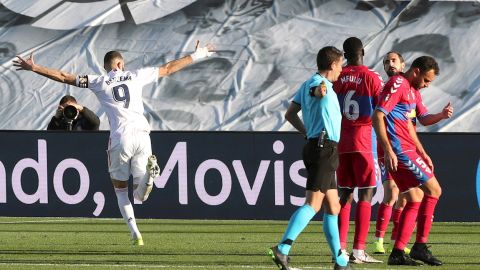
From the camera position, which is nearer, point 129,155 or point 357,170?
point 357,170

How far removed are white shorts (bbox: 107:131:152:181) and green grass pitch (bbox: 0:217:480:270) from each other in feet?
2.53

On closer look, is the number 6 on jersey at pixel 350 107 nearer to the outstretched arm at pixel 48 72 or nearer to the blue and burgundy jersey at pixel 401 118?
the blue and burgundy jersey at pixel 401 118

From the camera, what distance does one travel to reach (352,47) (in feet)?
36.3

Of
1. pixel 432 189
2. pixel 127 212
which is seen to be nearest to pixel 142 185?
pixel 127 212

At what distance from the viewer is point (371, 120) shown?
11.1 m

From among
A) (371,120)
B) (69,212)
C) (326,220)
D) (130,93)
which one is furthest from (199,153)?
(326,220)

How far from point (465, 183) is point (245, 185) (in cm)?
310

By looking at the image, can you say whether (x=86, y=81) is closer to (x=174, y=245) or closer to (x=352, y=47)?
(x=174, y=245)

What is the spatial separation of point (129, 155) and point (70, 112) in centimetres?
574

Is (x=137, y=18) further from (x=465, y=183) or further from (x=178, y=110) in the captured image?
(x=465, y=183)

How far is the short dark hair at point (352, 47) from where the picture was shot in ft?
36.2

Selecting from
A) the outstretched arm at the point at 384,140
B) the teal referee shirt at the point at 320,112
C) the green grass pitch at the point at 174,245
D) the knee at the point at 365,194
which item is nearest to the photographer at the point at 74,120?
the green grass pitch at the point at 174,245

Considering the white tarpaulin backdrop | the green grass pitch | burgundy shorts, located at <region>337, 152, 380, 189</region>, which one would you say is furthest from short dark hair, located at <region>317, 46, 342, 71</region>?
the white tarpaulin backdrop

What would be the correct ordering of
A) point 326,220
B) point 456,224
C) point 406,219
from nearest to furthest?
point 326,220, point 406,219, point 456,224
